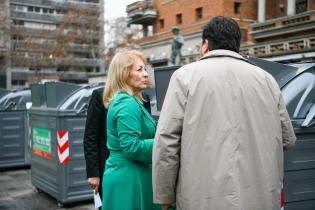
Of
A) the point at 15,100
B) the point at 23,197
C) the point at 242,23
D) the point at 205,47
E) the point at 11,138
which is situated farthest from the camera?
the point at 242,23

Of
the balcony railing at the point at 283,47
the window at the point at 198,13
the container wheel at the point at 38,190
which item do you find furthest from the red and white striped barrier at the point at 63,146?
the window at the point at 198,13

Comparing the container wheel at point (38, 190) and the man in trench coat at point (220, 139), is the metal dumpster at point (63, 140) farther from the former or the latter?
the man in trench coat at point (220, 139)

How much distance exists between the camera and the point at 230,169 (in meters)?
2.07

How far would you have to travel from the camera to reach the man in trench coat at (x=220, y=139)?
6.82 feet

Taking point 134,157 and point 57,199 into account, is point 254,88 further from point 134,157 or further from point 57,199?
point 57,199

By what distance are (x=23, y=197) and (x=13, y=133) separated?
8.15 ft

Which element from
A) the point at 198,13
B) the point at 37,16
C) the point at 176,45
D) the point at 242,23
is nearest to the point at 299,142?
the point at 176,45

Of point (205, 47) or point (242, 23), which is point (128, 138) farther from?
Result: point (242, 23)

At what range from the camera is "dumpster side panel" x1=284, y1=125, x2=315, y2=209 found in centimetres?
339

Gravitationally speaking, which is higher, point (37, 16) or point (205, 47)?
point (37, 16)

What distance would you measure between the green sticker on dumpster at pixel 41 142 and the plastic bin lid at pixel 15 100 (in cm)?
228

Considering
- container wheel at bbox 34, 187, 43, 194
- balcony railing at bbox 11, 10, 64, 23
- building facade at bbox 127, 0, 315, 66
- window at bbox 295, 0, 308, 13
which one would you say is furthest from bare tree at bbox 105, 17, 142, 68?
container wheel at bbox 34, 187, 43, 194

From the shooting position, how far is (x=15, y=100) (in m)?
9.13

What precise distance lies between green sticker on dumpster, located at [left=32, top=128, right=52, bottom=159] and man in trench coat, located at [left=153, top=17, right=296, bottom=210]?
4.31 m
